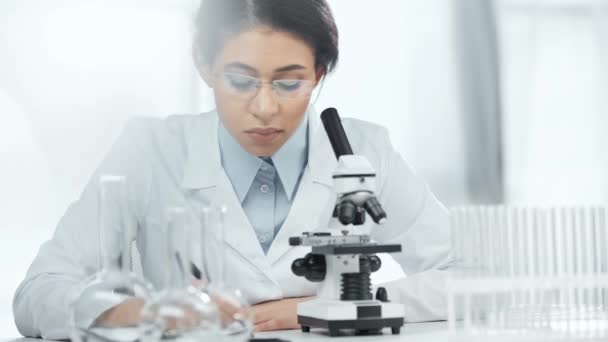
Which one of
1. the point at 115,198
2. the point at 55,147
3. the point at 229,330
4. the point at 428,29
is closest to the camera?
the point at 229,330

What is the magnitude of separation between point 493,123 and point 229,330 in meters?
2.77

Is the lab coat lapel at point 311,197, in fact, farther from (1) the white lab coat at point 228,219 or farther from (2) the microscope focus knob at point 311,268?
(2) the microscope focus knob at point 311,268

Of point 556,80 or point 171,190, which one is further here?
point 556,80

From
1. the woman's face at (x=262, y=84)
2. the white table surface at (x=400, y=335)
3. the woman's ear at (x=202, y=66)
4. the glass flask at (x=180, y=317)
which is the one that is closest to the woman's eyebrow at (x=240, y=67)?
the woman's face at (x=262, y=84)

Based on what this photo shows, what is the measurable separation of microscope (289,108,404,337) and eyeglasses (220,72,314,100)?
42 cm

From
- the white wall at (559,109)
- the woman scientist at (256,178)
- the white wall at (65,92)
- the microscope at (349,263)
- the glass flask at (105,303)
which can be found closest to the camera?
the glass flask at (105,303)

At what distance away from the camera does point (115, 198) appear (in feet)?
6.38

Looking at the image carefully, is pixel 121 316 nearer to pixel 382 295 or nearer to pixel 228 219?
pixel 382 295

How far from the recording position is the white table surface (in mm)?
1500

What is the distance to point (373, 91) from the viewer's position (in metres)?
3.59

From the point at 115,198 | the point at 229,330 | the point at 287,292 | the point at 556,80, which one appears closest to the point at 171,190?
the point at 115,198

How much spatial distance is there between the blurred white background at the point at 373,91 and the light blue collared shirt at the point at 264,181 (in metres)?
1.37

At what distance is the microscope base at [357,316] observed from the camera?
1492 mm

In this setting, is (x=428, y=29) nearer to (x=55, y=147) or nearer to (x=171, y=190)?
(x=55, y=147)
